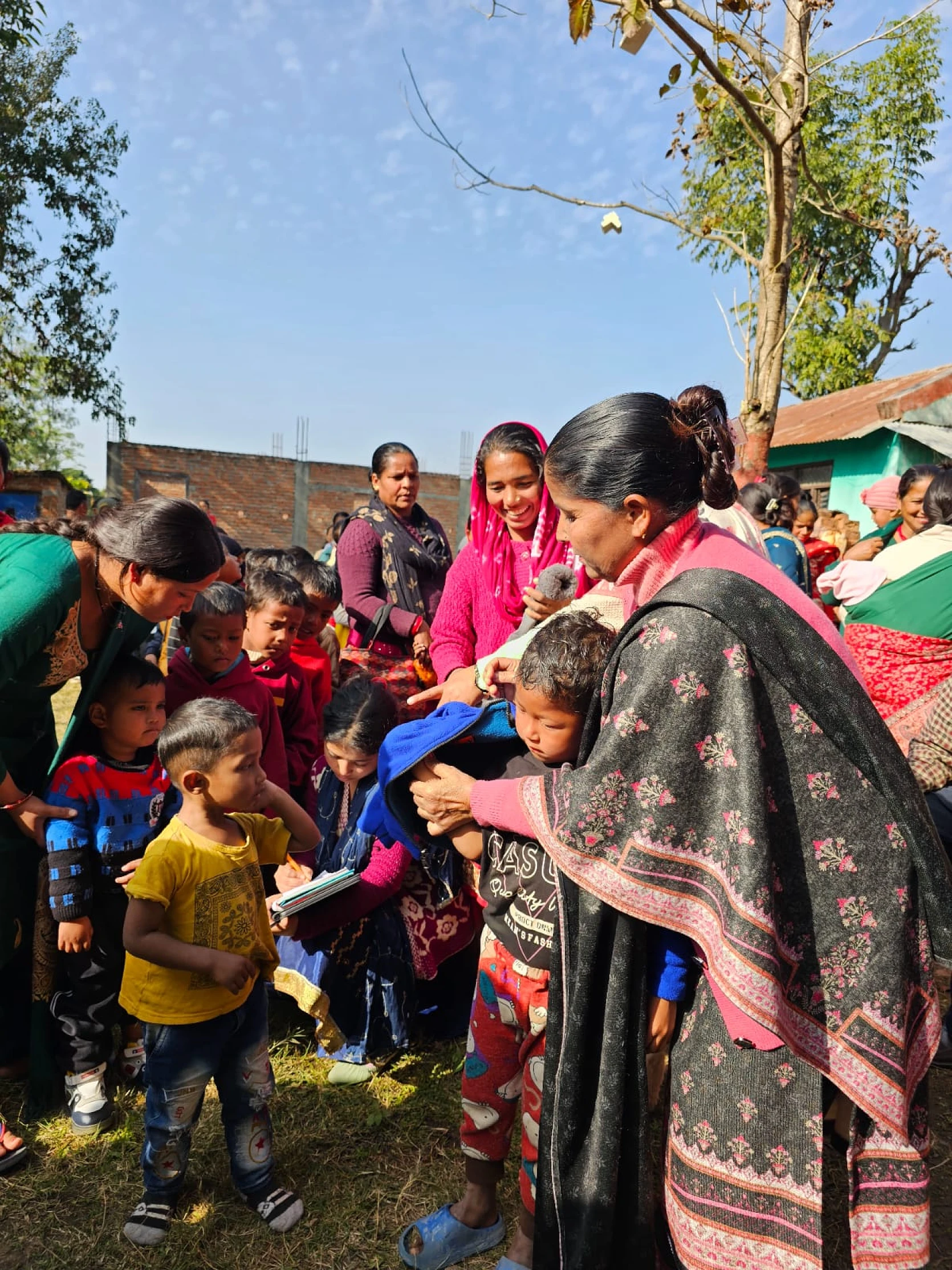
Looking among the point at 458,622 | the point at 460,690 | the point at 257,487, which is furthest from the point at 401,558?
the point at 257,487

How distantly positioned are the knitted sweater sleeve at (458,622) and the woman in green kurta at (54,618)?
87cm

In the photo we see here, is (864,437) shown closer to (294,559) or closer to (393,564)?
(393,564)

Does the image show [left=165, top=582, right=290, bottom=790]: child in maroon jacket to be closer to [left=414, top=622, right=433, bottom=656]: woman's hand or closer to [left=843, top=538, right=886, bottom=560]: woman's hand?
[left=414, top=622, right=433, bottom=656]: woman's hand

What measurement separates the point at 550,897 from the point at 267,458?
82.5 feet

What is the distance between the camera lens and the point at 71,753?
2.78 m

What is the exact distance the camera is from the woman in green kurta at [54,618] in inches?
93.9

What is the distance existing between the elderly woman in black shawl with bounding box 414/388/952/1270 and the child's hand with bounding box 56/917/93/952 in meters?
1.57

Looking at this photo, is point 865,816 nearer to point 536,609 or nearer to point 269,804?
point 536,609

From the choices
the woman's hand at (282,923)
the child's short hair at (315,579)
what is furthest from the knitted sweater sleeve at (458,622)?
the child's short hair at (315,579)

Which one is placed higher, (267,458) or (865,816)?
(267,458)

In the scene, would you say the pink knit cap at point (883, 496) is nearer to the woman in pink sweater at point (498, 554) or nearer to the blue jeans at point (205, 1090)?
the woman in pink sweater at point (498, 554)

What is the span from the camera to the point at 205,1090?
238 centimetres

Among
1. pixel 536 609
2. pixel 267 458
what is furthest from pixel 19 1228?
pixel 267 458

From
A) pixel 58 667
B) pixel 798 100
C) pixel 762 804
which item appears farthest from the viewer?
pixel 798 100
